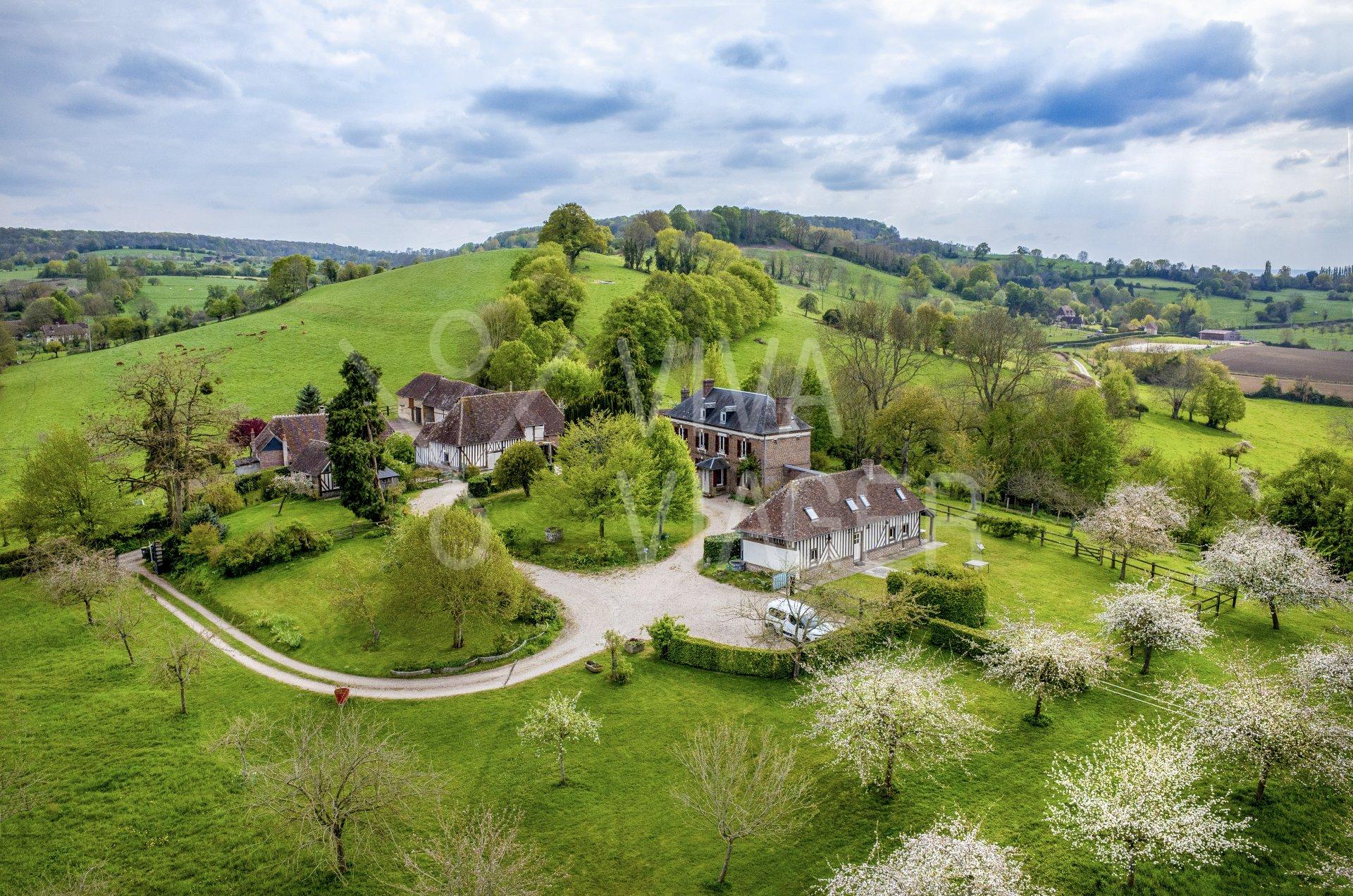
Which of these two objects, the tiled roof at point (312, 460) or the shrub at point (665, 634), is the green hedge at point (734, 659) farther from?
the tiled roof at point (312, 460)

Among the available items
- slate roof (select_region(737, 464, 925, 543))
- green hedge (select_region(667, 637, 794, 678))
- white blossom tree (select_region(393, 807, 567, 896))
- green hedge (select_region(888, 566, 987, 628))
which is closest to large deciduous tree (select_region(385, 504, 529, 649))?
green hedge (select_region(667, 637, 794, 678))

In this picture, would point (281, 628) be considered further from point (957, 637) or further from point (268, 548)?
point (957, 637)

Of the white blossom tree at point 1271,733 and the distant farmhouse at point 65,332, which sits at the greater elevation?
the distant farmhouse at point 65,332

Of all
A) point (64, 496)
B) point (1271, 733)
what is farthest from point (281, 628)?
point (1271, 733)

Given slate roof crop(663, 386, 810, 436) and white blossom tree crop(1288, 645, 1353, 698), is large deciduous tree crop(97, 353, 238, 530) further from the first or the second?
white blossom tree crop(1288, 645, 1353, 698)

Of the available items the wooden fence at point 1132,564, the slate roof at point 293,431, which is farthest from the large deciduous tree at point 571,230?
the wooden fence at point 1132,564

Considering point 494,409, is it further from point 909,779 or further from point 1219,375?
point 1219,375
